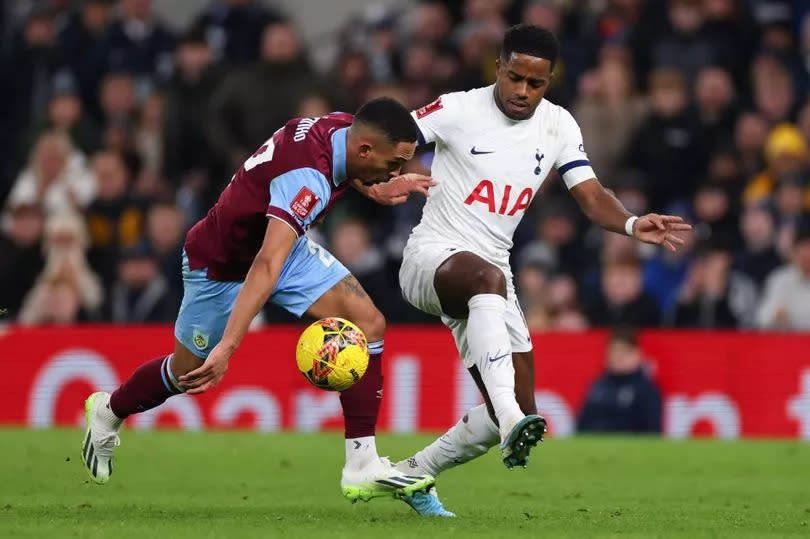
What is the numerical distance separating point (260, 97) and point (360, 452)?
364 inches

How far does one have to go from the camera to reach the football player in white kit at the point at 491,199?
358 inches

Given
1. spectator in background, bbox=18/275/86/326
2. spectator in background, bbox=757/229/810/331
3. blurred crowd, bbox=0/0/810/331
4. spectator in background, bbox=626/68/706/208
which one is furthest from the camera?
spectator in background, bbox=18/275/86/326

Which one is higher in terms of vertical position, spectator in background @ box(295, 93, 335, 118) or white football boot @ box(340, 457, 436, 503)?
spectator in background @ box(295, 93, 335, 118)

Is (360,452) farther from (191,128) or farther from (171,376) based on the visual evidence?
(191,128)

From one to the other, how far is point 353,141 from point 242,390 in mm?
7910

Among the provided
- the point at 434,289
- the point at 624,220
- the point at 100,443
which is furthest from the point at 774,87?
the point at 100,443

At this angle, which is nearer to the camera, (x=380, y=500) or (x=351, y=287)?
(x=351, y=287)

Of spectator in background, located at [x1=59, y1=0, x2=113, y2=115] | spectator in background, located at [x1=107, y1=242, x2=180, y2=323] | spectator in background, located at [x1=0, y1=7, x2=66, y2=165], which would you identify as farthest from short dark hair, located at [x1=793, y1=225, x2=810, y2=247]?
spectator in background, located at [x1=0, y1=7, x2=66, y2=165]

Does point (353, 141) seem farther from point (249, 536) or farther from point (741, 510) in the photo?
point (741, 510)

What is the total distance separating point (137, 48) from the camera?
2014 cm

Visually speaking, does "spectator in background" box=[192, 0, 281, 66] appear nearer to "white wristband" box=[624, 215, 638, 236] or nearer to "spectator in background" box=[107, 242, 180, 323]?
"spectator in background" box=[107, 242, 180, 323]

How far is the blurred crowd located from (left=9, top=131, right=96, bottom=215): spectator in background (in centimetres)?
2

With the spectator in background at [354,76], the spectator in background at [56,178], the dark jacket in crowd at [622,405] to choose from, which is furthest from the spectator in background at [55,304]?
the dark jacket in crowd at [622,405]

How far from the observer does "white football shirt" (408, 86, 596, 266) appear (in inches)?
366
